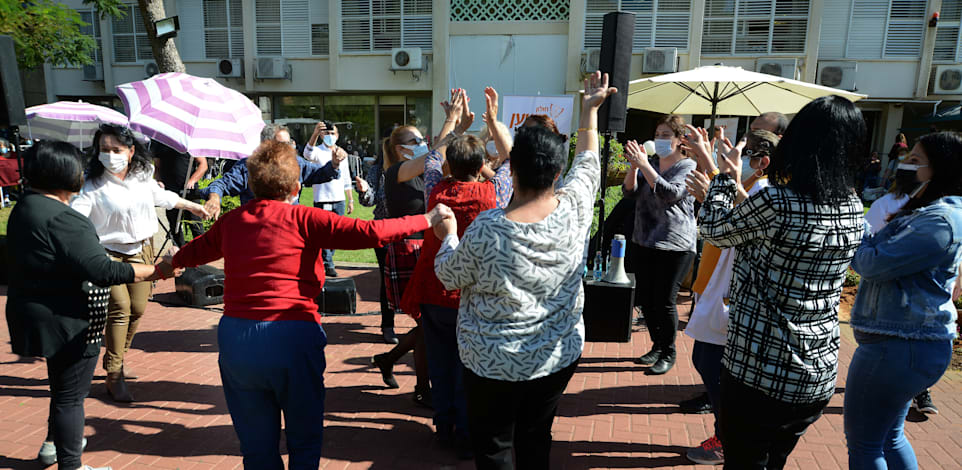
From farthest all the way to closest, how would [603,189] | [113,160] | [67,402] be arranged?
[603,189]
[113,160]
[67,402]

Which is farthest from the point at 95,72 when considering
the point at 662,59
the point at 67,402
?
the point at 67,402

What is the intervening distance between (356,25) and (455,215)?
19182 mm

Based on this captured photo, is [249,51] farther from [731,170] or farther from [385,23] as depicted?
[731,170]

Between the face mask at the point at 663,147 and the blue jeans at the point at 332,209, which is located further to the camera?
the blue jeans at the point at 332,209

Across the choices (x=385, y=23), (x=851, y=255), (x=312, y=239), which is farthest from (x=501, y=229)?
(x=385, y=23)

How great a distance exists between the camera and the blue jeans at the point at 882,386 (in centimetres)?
225

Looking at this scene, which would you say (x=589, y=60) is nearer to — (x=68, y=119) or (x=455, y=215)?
(x=68, y=119)

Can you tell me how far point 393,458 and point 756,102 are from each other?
6439mm

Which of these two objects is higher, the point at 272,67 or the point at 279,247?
the point at 272,67

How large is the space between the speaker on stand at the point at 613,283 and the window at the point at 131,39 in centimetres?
2204

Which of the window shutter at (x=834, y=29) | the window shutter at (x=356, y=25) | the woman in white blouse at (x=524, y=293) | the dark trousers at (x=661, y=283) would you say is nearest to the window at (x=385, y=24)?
the window shutter at (x=356, y=25)

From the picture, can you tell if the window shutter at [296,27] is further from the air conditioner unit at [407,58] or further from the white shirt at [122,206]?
the white shirt at [122,206]

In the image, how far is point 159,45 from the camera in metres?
9.93

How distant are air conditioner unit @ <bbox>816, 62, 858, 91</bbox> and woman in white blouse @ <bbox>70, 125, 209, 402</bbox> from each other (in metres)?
19.3
